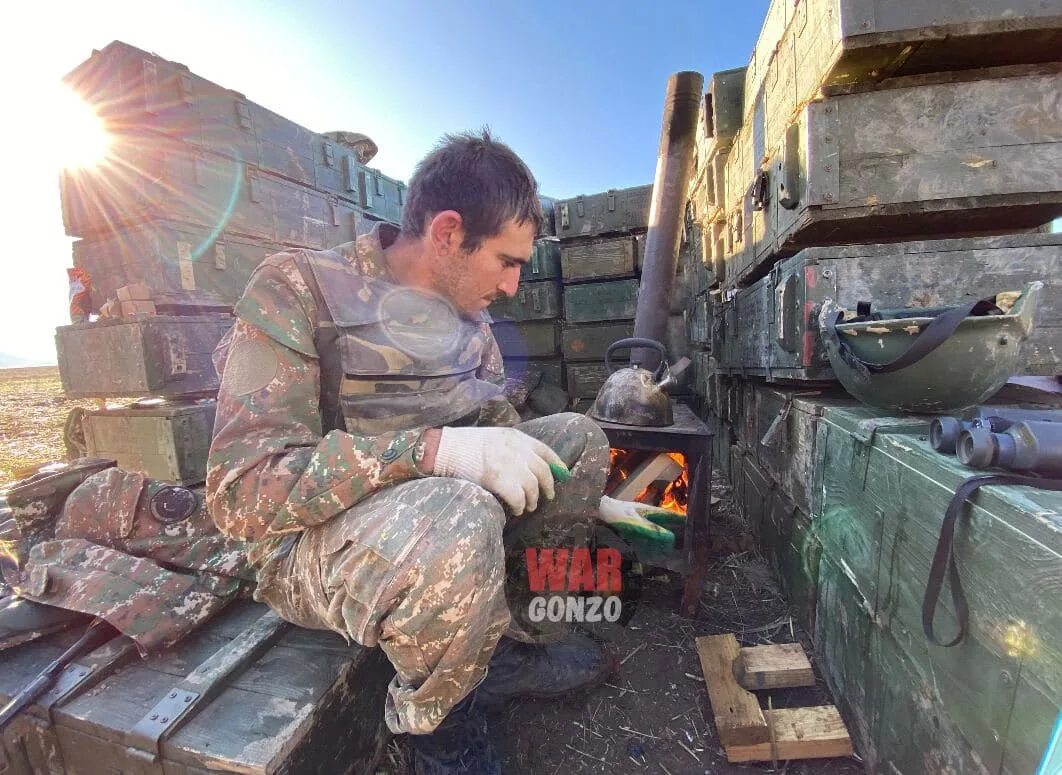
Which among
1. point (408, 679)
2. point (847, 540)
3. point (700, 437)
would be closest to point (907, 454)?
point (847, 540)

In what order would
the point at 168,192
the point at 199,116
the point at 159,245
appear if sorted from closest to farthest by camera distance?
the point at 159,245, the point at 168,192, the point at 199,116

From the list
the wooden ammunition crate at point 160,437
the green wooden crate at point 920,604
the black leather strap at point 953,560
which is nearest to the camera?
the green wooden crate at point 920,604

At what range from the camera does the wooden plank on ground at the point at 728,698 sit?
1605 mm

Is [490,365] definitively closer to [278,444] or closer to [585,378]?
[278,444]

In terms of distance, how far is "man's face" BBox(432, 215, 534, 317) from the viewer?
177cm

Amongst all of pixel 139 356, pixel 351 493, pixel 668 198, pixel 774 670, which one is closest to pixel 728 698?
pixel 774 670

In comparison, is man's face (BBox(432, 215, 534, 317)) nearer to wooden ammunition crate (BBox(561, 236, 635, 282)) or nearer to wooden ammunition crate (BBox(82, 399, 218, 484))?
wooden ammunition crate (BBox(82, 399, 218, 484))

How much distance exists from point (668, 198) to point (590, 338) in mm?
2449

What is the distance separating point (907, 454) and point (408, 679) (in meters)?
1.50

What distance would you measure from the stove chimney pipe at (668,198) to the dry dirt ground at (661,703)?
2.63 m

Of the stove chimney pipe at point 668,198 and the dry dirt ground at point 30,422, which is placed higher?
the stove chimney pipe at point 668,198

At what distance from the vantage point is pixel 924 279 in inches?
74.4

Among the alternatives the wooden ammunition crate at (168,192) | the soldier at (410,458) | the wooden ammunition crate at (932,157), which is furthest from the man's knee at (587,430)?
the wooden ammunition crate at (168,192)

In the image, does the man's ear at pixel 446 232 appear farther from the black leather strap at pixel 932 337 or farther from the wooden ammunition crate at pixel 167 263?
the wooden ammunition crate at pixel 167 263
